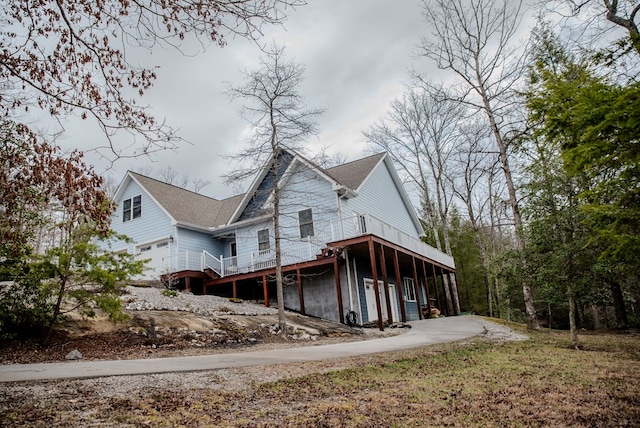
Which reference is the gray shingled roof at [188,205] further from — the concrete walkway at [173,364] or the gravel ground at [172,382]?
the gravel ground at [172,382]

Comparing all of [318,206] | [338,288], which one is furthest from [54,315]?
[318,206]

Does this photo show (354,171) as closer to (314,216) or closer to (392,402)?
(314,216)

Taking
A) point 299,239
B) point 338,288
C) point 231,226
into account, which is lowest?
point 338,288

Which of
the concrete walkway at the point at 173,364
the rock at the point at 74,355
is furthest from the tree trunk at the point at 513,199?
the rock at the point at 74,355

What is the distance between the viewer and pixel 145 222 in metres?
21.1

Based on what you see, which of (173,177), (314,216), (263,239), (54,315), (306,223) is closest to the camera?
(54,315)

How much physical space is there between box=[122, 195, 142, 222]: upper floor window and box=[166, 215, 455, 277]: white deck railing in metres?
3.91

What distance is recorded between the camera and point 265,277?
17.9m

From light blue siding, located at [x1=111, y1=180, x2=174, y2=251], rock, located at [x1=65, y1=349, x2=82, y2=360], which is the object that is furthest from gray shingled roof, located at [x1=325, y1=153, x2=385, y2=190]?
rock, located at [x1=65, y1=349, x2=82, y2=360]

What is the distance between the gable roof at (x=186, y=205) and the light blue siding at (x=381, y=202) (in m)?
7.16

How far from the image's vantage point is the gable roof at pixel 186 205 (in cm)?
2052

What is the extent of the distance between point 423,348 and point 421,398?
490 centimetres

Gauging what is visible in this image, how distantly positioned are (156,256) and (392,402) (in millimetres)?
18013

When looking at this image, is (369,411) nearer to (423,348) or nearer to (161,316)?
(423,348)
